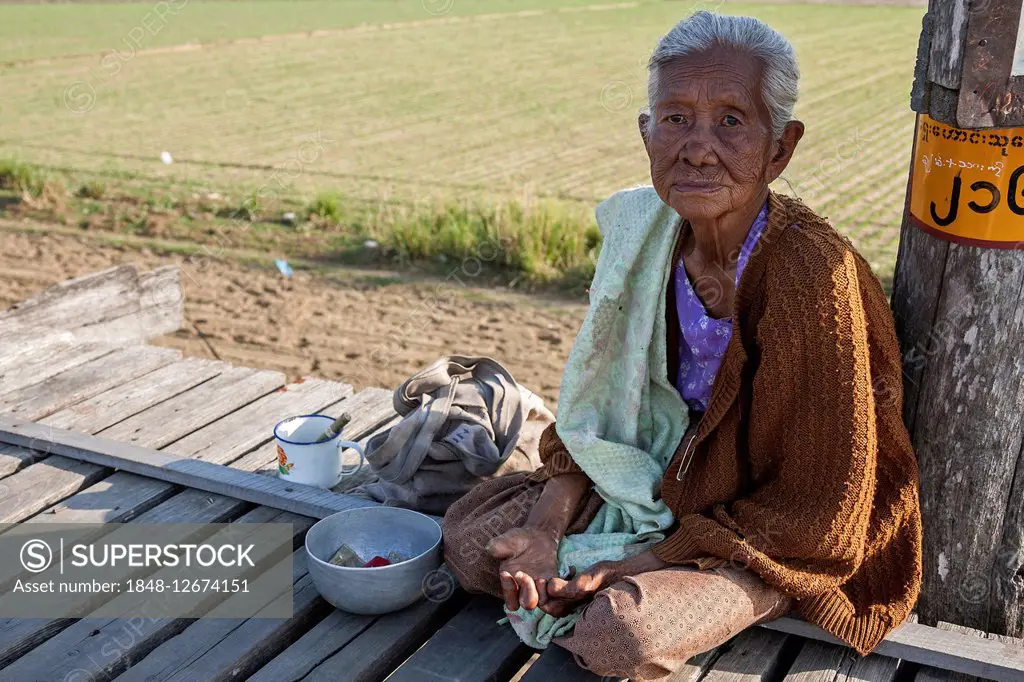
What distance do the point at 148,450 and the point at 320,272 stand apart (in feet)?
11.1

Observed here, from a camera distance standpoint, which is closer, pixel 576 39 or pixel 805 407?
pixel 805 407

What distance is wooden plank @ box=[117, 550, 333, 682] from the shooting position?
240 centimetres

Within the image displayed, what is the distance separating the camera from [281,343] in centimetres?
552

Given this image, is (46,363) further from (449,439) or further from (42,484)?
(449,439)

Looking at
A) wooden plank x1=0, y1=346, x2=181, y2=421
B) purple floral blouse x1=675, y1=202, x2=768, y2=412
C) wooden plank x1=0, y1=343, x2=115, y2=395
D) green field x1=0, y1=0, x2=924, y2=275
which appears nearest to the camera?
purple floral blouse x1=675, y1=202, x2=768, y2=412

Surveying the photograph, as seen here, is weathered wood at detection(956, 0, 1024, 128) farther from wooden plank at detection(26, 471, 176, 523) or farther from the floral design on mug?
wooden plank at detection(26, 471, 176, 523)

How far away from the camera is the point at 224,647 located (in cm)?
250

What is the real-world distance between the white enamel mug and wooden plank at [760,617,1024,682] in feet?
5.01

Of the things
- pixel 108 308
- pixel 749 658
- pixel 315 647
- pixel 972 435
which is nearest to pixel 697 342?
pixel 972 435

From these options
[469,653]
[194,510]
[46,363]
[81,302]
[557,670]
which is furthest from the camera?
[81,302]

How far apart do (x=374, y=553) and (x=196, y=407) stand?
54.5 inches

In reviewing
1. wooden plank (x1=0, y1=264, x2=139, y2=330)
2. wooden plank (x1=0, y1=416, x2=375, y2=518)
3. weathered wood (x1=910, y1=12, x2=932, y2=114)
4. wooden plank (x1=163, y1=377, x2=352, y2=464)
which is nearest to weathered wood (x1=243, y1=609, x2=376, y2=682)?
wooden plank (x1=0, y1=416, x2=375, y2=518)

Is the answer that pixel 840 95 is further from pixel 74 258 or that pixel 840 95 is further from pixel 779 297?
pixel 779 297

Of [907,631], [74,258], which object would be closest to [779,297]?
[907,631]
